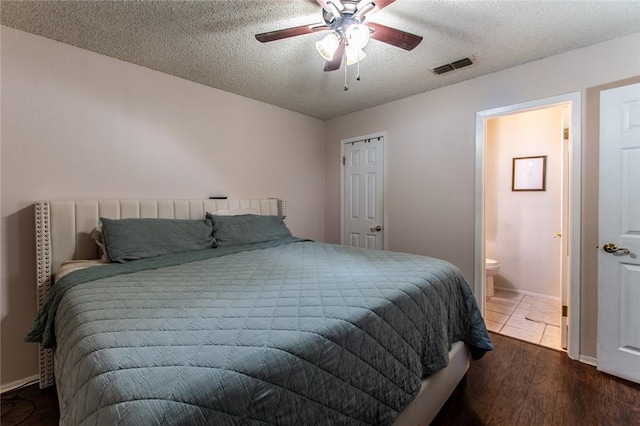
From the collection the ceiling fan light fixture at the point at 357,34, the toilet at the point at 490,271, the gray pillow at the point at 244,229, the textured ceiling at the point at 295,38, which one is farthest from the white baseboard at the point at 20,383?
Result: the toilet at the point at 490,271

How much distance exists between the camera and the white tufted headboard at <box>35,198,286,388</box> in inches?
75.8

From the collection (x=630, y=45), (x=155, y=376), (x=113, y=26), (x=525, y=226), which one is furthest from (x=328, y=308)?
(x=525, y=226)

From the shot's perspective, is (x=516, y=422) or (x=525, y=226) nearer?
(x=516, y=422)

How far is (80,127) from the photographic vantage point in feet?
7.14

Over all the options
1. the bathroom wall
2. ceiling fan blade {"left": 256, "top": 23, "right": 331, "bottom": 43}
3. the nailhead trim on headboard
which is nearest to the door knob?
the bathroom wall

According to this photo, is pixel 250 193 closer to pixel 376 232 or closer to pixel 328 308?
pixel 376 232

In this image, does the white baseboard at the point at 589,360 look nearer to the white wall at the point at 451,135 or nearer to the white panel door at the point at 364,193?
the white wall at the point at 451,135

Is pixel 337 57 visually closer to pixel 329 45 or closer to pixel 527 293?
pixel 329 45

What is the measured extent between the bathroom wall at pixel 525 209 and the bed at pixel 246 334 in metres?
2.46

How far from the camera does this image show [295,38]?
205 centimetres

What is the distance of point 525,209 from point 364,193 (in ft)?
6.91

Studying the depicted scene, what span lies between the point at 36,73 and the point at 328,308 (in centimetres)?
261

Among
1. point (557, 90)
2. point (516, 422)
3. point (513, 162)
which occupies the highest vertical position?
point (557, 90)

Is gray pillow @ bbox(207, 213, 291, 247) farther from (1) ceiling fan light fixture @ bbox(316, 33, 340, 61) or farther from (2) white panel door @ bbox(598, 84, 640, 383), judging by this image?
(2) white panel door @ bbox(598, 84, 640, 383)
